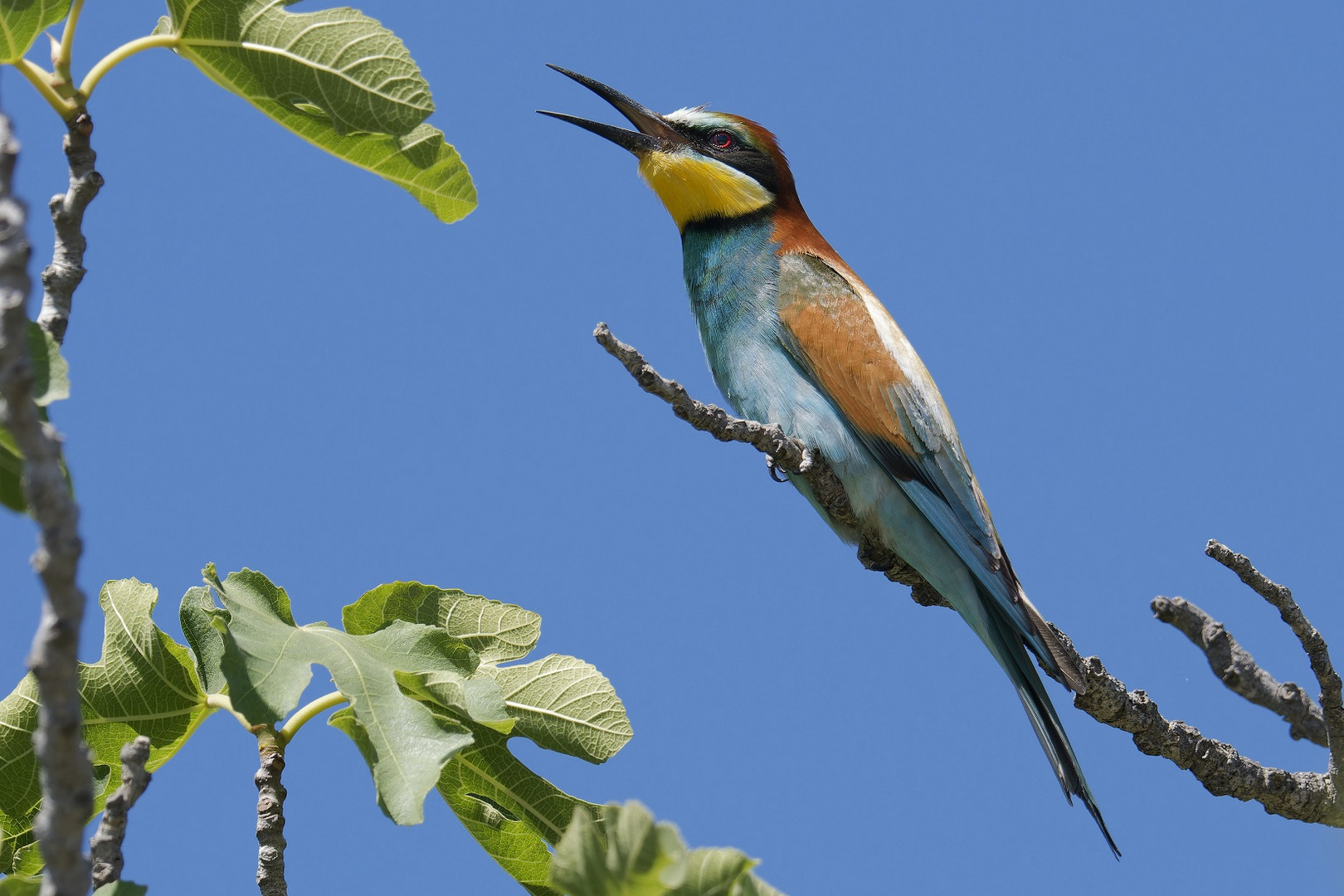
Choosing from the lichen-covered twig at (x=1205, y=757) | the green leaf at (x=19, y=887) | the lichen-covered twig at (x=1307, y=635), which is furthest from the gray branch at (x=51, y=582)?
the lichen-covered twig at (x=1205, y=757)

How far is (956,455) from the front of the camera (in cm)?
364

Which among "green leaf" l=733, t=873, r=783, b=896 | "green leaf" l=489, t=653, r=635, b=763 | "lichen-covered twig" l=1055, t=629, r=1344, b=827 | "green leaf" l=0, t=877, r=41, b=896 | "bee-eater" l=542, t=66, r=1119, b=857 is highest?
"bee-eater" l=542, t=66, r=1119, b=857

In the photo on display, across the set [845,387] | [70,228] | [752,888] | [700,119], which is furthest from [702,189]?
[752,888]

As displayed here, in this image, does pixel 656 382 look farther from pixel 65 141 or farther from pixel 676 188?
pixel 676 188

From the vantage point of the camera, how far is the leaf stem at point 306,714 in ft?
5.52

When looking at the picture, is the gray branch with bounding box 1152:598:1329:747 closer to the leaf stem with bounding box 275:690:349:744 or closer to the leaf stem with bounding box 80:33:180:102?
the leaf stem with bounding box 275:690:349:744

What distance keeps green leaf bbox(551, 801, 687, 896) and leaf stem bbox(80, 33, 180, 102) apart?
Result: 117cm

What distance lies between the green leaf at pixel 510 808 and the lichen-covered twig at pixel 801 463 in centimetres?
65

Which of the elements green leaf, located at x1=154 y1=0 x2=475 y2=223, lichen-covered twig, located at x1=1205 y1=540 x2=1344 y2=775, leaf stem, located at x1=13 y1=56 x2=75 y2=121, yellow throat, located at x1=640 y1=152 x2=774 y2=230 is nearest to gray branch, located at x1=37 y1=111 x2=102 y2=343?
leaf stem, located at x1=13 y1=56 x2=75 y2=121

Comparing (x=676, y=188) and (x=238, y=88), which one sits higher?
(x=676, y=188)

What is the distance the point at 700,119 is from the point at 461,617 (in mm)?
2953

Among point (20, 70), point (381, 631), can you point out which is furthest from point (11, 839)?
point (20, 70)

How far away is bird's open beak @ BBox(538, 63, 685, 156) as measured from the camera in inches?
171

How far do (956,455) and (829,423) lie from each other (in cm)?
43
